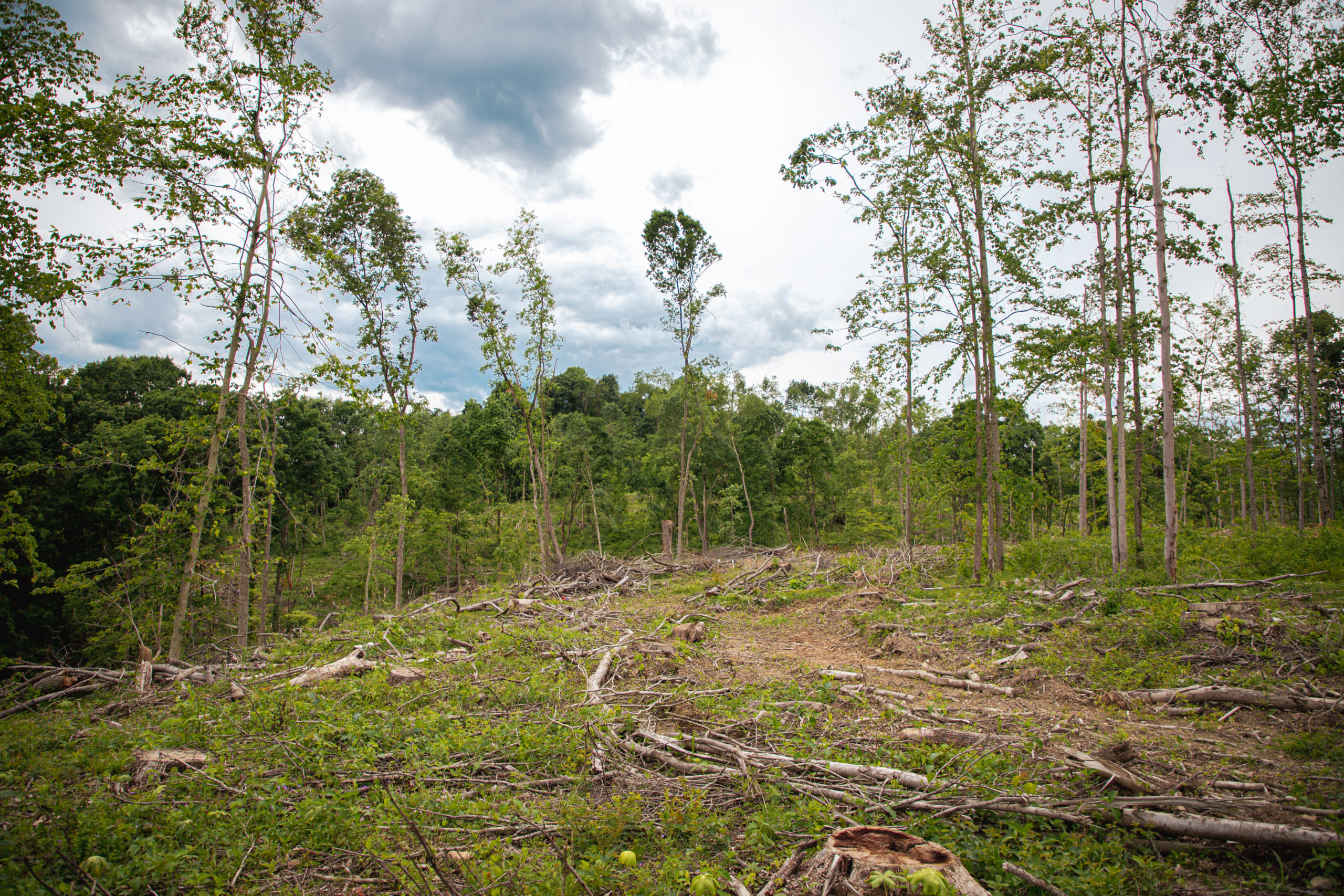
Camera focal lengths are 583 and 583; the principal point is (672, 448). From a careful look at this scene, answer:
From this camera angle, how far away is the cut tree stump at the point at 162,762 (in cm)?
371

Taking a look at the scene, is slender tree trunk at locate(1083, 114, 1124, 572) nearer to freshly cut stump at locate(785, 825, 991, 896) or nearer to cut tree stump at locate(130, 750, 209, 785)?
freshly cut stump at locate(785, 825, 991, 896)

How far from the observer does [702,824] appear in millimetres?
3197

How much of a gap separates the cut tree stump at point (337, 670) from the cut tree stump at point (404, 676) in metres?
0.38

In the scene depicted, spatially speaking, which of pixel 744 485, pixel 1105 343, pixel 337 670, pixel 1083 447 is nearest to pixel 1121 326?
pixel 1105 343

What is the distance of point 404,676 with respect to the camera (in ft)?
20.5

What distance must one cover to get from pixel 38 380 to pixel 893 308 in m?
15.3

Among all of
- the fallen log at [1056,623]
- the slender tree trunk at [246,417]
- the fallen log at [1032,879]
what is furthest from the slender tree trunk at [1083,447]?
the slender tree trunk at [246,417]

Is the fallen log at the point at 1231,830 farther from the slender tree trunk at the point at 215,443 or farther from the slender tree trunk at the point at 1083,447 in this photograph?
the slender tree trunk at the point at 1083,447

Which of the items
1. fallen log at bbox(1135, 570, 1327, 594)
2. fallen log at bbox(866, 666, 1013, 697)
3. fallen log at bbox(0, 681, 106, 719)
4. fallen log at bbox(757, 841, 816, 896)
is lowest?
fallen log at bbox(0, 681, 106, 719)

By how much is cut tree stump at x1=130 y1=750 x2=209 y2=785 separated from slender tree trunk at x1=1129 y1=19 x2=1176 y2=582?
11.9 meters

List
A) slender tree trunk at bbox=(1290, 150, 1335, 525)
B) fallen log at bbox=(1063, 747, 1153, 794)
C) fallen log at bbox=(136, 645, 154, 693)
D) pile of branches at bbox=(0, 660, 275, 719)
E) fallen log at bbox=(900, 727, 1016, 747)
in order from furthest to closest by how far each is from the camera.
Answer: slender tree trunk at bbox=(1290, 150, 1335, 525) → fallen log at bbox=(136, 645, 154, 693) → pile of branches at bbox=(0, 660, 275, 719) → fallen log at bbox=(900, 727, 1016, 747) → fallen log at bbox=(1063, 747, 1153, 794)

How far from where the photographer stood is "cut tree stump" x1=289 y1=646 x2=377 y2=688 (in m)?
5.95

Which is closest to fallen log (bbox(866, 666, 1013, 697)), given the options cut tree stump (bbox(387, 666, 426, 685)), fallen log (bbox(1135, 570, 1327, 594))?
fallen log (bbox(1135, 570, 1327, 594))

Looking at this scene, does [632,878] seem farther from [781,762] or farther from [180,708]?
[180,708]
